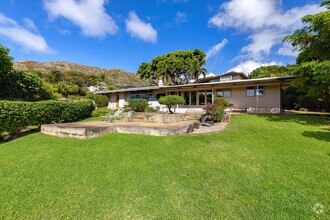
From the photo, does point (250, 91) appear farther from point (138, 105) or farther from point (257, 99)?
point (138, 105)

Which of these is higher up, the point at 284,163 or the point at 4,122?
the point at 4,122

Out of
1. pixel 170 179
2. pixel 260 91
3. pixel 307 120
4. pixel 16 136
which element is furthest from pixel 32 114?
pixel 260 91

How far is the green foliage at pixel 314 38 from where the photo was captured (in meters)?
10.4

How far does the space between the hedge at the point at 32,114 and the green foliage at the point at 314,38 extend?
14.9m

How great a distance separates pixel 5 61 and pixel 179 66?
996 inches

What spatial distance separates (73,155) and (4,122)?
465 cm

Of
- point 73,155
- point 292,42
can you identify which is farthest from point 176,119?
point 292,42

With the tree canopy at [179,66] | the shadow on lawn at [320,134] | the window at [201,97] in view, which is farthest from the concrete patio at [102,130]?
the tree canopy at [179,66]

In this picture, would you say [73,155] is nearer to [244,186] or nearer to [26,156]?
[26,156]

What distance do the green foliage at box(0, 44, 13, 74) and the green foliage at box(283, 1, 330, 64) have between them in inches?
682

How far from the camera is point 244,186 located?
3975 millimetres

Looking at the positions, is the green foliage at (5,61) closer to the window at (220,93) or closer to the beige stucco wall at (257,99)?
the window at (220,93)

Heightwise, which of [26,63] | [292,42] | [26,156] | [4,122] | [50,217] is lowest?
[50,217]

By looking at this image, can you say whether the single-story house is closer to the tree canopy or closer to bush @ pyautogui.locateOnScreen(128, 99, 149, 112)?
bush @ pyautogui.locateOnScreen(128, 99, 149, 112)
